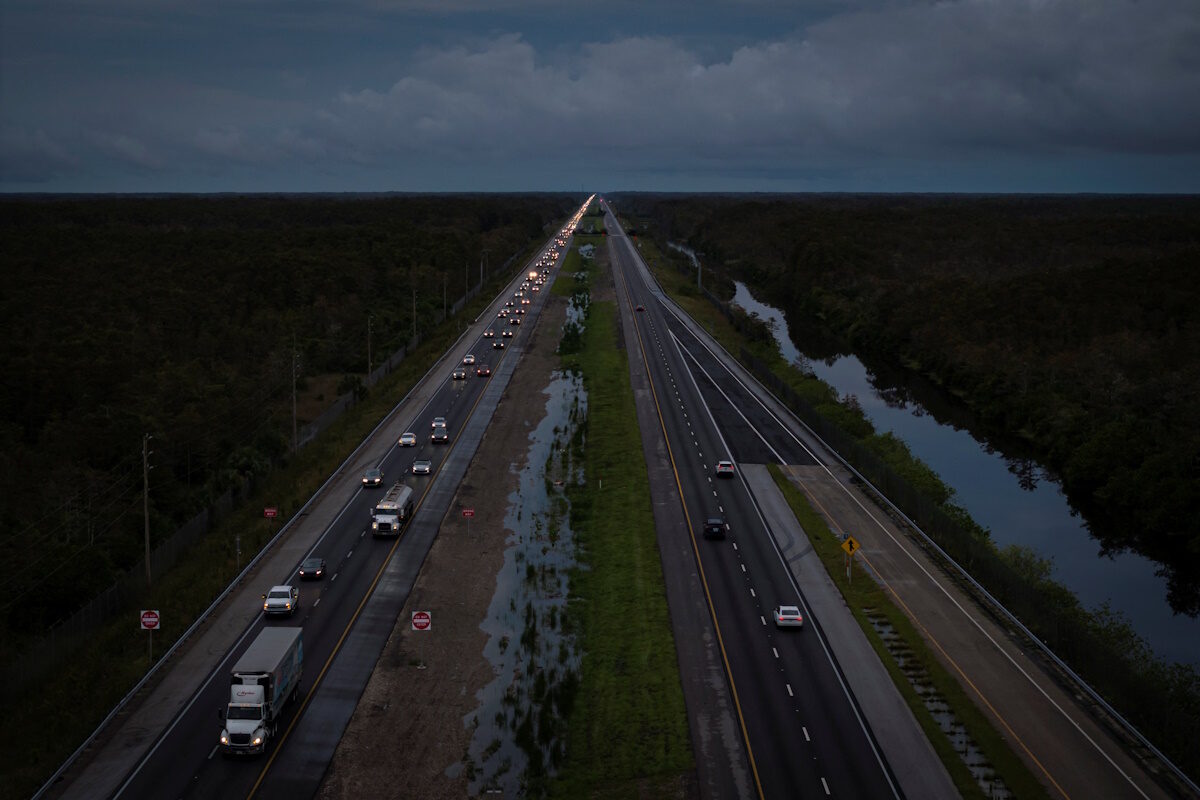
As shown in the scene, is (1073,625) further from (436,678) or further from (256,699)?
(256,699)

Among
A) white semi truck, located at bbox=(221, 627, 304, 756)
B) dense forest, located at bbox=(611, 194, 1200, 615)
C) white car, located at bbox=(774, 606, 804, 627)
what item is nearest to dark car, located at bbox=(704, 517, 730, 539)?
white car, located at bbox=(774, 606, 804, 627)

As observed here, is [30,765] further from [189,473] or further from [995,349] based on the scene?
[995,349]

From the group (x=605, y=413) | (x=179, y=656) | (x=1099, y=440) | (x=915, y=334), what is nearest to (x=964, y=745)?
(x=179, y=656)

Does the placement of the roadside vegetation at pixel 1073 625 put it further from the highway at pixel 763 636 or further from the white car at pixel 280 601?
the white car at pixel 280 601

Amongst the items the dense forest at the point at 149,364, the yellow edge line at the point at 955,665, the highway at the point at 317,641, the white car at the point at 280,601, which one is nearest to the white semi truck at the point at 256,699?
the highway at the point at 317,641

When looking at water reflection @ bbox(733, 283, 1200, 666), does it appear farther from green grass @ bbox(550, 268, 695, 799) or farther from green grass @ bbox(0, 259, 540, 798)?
green grass @ bbox(0, 259, 540, 798)
